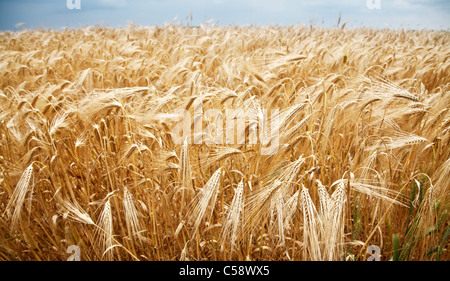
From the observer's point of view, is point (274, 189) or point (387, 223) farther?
point (387, 223)

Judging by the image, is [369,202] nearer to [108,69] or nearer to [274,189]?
[274,189]

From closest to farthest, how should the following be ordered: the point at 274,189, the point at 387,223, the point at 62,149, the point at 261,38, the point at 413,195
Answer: the point at 274,189 < the point at 413,195 < the point at 387,223 < the point at 62,149 < the point at 261,38

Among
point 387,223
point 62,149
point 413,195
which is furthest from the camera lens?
point 62,149

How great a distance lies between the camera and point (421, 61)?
324 centimetres

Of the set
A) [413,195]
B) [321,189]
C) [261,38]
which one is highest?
[261,38]

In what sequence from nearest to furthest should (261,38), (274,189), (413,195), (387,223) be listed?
1. (274,189)
2. (413,195)
3. (387,223)
4. (261,38)
